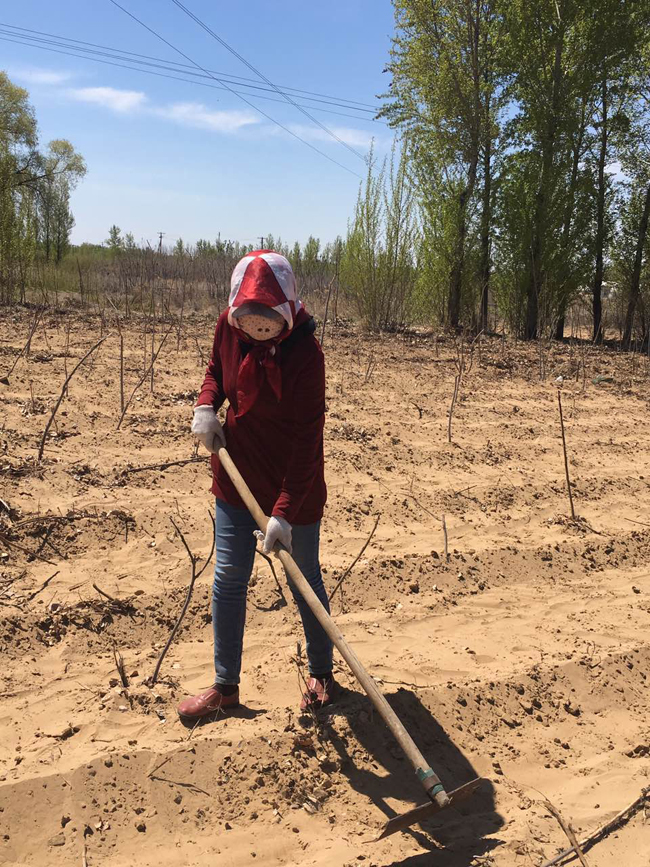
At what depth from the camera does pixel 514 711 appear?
2.39 m

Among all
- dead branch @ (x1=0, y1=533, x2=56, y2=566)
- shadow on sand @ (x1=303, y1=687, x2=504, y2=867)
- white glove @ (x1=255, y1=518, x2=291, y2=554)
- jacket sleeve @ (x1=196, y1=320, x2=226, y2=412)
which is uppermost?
jacket sleeve @ (x1=196, y1=320, x2=226, y2=412)

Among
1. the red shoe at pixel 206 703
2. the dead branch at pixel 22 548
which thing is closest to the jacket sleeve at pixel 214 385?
the red shoe at pixel 206 703

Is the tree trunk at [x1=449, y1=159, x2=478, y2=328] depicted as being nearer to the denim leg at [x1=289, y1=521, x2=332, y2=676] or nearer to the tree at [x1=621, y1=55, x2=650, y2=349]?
the tree at [x1=621, y1=55, x2=650, y2=349]

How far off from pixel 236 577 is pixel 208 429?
47cm

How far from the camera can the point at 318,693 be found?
2.26 meters

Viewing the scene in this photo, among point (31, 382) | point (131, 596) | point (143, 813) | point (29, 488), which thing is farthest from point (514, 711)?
point (31, 382)

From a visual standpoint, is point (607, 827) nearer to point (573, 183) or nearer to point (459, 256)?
point (459, 256)

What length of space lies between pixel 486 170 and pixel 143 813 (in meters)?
11.2

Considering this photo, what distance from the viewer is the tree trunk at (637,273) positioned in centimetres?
1187

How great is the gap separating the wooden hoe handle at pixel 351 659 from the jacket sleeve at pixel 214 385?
0.64 feet

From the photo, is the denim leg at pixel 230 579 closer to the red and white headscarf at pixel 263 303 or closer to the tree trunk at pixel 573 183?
the red and white headscarf at pixel 263 303

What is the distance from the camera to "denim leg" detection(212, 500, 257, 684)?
2037 mm

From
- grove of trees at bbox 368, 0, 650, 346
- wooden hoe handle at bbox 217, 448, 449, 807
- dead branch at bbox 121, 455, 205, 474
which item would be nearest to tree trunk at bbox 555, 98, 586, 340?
grove of trees at bbox 368, 0, 650, 346

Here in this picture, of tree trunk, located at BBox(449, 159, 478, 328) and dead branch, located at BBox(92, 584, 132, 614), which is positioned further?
tree trunk, located at BBox(449, 159, 478, 328)
